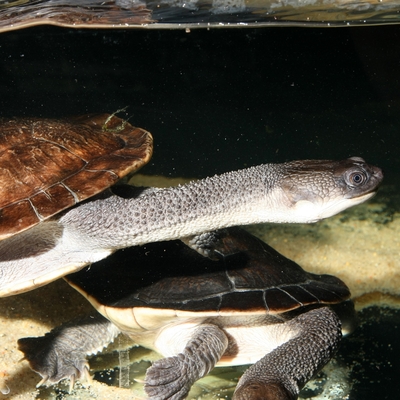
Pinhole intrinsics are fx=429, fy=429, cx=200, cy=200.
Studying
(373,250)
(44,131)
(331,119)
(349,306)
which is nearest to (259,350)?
(349,306)

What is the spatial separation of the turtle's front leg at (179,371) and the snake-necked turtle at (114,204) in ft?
2.21

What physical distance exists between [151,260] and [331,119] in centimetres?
459

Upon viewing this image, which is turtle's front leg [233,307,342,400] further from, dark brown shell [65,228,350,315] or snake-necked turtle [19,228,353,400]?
dark brown shell [65,228,350,315]

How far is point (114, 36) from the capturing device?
602 cm

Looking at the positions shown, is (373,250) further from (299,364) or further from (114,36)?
(114,36)

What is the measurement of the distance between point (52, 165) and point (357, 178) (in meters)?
1.77

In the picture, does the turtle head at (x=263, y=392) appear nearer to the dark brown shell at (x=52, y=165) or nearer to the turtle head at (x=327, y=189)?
the turtle head at (x=327, y=189)

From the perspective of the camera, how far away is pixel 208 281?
8.93ft

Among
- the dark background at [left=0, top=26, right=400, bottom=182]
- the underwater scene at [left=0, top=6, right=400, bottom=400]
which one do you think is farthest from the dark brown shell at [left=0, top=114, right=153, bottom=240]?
the dark background at [left=0, top=26, right=400, bottom=182]

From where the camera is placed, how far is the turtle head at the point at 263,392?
2164mm

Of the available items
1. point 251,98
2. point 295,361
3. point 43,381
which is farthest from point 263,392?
point 251,98

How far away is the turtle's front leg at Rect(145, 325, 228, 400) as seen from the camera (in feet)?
7.74

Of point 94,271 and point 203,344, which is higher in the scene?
point 94,271

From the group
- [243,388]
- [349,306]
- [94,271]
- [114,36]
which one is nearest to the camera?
[243,388]
